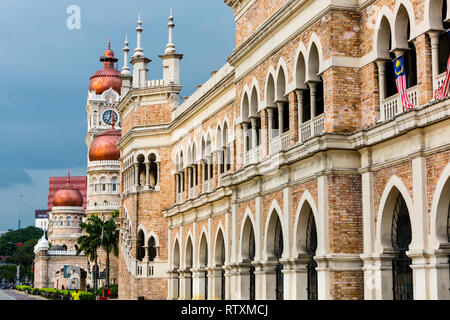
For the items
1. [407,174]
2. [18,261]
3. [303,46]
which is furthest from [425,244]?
[18,261]

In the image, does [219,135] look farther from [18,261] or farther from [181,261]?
[18,261]

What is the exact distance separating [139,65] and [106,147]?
153 ft

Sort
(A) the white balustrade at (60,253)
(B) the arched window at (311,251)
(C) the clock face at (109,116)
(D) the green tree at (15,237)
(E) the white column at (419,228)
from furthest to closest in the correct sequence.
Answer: (D) the green tree at (15,237) → (C) the clock face at (109,116) → (A) the white balustrade at (60,253) → (B) the arched window at (311,251) → (E) the white column at (419,228)

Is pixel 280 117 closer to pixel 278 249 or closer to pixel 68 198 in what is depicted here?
pixel 278 249

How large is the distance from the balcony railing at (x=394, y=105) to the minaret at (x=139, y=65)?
84.1 feet

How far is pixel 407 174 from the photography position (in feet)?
57.6

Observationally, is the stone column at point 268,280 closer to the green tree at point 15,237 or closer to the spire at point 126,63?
the spire at point 126,63

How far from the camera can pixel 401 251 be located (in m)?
Answer: 18.5

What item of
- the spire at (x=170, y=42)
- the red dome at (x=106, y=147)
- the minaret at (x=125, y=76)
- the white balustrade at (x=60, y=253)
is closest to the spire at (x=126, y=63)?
the minaret at (x=125, y=76)

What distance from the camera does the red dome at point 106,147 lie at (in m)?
90.2

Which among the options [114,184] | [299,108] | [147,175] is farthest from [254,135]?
[114,184]

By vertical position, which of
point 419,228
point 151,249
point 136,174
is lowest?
point 419,228

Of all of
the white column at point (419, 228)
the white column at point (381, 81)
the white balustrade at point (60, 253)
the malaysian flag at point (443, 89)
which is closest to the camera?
the malaysian flag at point (443, 89)
